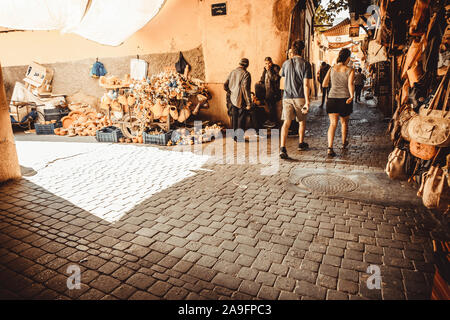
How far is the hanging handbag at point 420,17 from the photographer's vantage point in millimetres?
4016

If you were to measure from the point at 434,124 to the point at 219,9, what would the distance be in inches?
321

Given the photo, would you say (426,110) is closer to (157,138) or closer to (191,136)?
(191,136)

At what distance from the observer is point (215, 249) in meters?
3.29

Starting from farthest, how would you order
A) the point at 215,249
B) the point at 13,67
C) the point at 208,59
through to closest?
1. the point at 13,67
2. the point at 208,59
3. the point at 215,249

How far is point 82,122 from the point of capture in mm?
10961

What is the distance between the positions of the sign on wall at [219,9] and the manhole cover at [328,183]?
6.74 meters

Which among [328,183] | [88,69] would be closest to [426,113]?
[328,183]

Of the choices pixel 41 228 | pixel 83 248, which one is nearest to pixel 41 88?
pixel 41 228

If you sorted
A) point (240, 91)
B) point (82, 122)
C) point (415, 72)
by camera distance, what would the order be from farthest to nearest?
point (82, 122)
point (240, 91)
point (415, 72)

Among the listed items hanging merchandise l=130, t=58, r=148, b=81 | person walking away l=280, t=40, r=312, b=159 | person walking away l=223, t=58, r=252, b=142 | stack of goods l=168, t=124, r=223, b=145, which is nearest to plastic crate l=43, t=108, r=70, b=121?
hanging merchandise l=130, t=58, r=148, b=81

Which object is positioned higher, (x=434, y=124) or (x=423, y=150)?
(x=434, y=124)

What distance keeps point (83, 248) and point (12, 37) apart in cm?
1400
